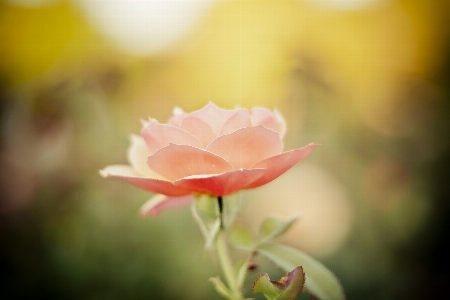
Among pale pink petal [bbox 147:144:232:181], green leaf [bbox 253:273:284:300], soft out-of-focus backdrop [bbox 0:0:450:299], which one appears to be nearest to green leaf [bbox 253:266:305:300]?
green leaf [bbox 253:273:284:300]

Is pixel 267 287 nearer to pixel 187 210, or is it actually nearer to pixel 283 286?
pixel 283 286

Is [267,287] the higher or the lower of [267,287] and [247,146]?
the lower

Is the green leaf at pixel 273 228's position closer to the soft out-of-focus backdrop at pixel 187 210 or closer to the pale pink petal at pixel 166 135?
the pale pink petal at pixel 166 135

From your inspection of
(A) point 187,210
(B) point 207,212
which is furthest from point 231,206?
(A) point 187,210

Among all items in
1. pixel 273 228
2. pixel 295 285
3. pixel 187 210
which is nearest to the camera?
pixel 295 285

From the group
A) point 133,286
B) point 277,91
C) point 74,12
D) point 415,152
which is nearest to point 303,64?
point 277,91

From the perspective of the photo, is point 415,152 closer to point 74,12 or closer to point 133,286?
point 133,286

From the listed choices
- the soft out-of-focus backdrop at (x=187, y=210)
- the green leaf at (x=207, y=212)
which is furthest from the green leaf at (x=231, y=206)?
the soft out-of-focus backdrop at (x=187, y=210)
